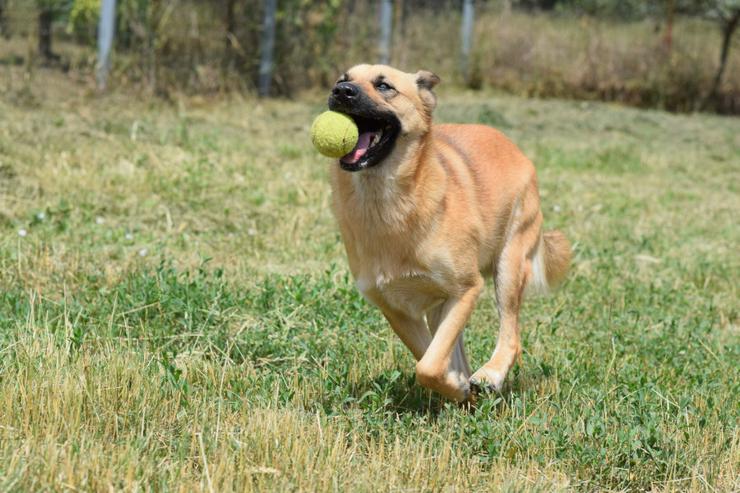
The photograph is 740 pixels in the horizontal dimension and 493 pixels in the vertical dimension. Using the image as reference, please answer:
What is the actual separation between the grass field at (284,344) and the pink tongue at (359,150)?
932 millimetres

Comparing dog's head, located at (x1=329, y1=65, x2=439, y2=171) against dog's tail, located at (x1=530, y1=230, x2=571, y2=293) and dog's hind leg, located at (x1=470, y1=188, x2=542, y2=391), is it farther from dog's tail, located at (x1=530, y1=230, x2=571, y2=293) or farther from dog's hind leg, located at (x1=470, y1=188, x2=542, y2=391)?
dog's tail, located at (x1=530, y1=230, x2=571, y2=293)

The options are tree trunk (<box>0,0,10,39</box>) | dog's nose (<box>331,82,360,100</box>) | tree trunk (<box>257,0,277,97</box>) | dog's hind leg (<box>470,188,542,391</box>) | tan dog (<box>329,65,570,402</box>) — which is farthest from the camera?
tree trunk (<box>257,0,277,97</box>)

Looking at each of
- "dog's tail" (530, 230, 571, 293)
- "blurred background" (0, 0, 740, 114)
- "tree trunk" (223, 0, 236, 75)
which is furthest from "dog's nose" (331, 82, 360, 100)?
"tree trunk" (223, 0, 236, 75)

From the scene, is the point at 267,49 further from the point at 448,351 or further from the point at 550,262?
the point at 448,351

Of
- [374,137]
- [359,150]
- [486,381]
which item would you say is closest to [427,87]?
[374,137]

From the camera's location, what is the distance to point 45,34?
1138 centimetres

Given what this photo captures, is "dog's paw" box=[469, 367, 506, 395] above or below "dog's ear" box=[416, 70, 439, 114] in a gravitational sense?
below

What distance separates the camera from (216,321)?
478 centimetres

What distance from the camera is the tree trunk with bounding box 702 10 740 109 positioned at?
49.0 feet

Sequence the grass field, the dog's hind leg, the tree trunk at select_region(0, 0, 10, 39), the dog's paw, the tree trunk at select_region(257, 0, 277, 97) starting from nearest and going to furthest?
the grass field < the dog's paw < the dog's hind leg < the tree trunk at select_region(0, 0, 10, 39) < the tree trunk at select_region(257, 0, 277, 97)

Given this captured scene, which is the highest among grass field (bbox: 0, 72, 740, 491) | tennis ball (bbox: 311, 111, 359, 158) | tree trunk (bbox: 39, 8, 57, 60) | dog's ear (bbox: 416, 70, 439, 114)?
dog's ear (bbox: 416, 70, 439, 114)

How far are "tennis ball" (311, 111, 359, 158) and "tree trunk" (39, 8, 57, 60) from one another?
8.48m

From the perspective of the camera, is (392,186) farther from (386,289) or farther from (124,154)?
(124,154)

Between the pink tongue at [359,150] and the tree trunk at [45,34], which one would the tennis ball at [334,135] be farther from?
the tree trunk at [45,34]
